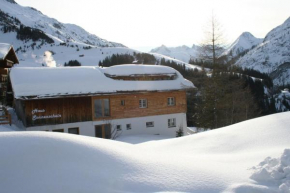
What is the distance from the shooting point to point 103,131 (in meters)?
21.2

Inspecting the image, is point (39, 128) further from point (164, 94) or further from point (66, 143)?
point (66, 143)

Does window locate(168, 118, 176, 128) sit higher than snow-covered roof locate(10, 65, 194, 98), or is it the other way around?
snow-covered roof locate(10, 65, 194, 98)

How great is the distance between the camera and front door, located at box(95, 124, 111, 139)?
2123 cm

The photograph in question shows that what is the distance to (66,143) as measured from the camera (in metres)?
4.80

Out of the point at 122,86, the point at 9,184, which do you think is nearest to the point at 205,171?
the point at 9,184

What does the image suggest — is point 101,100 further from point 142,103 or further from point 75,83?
point 142,103

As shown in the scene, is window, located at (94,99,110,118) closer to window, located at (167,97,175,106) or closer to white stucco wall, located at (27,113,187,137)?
white stucco wall, located at (27,113,187,137)

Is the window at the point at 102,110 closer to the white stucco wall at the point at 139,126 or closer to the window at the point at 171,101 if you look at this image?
the white stucco wall at the point at 139,126

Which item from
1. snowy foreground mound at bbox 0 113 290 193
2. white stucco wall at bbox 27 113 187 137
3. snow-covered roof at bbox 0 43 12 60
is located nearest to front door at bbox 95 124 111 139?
white stucco wall at bbox 27 113 187 137

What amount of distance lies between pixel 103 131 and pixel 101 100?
114 inches

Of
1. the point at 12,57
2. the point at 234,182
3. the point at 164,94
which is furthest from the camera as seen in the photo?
the point at 12,57

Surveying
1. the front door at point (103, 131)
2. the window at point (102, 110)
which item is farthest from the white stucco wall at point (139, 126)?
the window at point (102, 110)

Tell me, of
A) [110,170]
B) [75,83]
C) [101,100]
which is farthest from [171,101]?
[110,170]

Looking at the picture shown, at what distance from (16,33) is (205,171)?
140 metres
